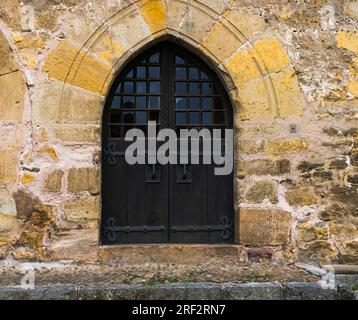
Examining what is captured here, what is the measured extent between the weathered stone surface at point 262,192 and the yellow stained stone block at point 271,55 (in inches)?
37.6

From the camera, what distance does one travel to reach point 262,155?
3.77m

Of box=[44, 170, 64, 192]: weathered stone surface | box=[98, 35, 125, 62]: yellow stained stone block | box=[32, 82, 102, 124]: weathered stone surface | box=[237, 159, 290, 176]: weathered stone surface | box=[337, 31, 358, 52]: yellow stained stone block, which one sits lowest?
box=[44, 170, 64, 192]: weathered stone surface

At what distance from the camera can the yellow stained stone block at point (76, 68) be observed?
Result: 3643mm

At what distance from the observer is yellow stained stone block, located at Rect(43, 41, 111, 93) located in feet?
12.0

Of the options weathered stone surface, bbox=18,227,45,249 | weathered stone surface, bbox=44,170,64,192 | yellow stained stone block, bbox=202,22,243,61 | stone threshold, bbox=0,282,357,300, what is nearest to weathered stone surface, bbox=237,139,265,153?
yellow stained stone block, bbox=202,22,243,61

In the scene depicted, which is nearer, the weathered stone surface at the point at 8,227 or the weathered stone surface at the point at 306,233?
the weathered stone surface at the point at 8,227

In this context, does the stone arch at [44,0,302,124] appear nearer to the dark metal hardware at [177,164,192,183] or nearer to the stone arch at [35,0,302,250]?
the stone arch at [35,0,302,250]

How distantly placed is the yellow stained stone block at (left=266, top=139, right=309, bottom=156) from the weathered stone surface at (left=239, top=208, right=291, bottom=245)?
511mm

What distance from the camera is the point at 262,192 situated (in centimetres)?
374

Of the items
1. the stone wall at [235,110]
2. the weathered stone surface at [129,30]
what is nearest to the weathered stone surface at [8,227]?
the stone wall at [235,110]

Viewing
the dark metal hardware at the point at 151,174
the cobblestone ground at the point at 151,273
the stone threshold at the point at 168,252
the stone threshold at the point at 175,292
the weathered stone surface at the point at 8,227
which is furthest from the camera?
the dark metal hardware at the point at 151,174

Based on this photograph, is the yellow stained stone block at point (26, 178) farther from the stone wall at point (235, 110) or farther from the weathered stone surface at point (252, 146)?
the weathered stone surface at point (252, 146)

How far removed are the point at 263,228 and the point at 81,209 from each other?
4.91 feet

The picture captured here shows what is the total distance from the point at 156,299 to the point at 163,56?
2.08 m
